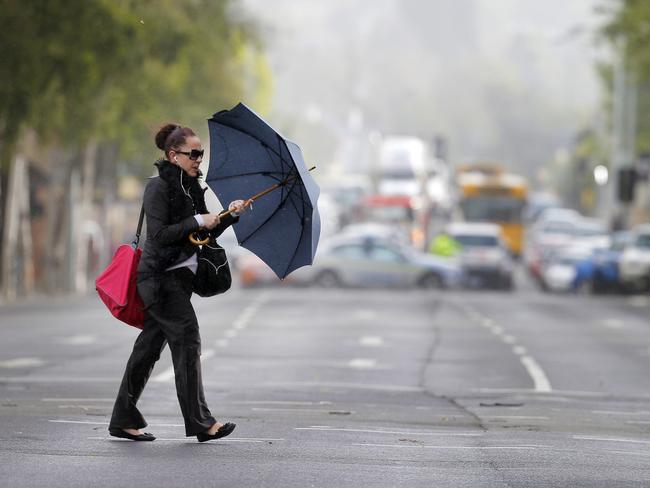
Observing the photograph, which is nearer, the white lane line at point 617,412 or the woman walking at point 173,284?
the woman walking at point 173,284

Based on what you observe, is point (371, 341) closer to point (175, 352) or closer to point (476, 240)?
point (175, 352)

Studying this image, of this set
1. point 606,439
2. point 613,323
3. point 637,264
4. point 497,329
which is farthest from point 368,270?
point 606,439

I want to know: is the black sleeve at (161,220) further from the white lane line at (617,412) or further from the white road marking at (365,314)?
the white road marking at (365,314)

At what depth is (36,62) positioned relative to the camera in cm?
3616

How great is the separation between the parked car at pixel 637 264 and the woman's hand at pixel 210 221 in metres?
37.3

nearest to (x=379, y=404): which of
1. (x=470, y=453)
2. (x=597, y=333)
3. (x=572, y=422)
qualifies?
(x=572, y=422)

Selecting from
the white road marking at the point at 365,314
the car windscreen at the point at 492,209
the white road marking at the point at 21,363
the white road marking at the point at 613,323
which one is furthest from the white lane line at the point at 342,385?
the car windscreen at the point at 492,209

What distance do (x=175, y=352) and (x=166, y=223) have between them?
2.45ft

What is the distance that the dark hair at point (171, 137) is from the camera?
38.7 feet

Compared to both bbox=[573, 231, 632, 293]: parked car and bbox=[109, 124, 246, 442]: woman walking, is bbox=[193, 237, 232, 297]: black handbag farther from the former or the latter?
bbox=[573, 231, 632, 293]: parked car

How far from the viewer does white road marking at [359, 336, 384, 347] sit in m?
25.7

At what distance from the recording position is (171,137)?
38.8 ft

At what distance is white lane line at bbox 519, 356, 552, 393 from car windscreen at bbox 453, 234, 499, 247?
103 feet

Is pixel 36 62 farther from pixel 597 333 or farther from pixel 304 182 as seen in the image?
pixel 304 182
